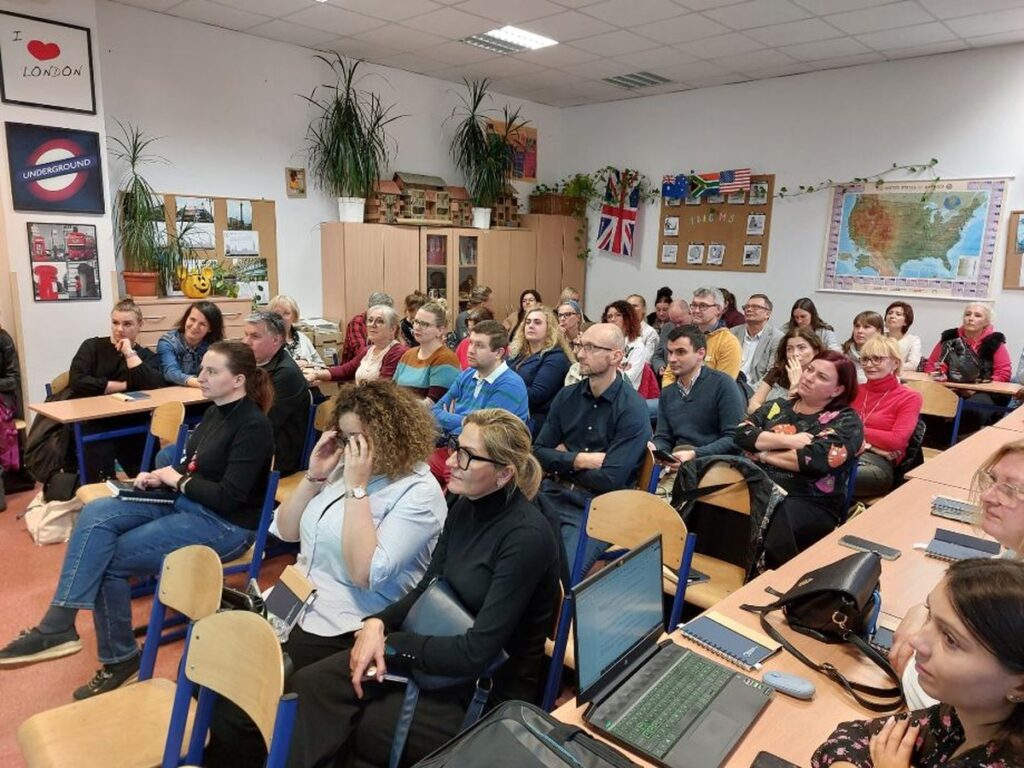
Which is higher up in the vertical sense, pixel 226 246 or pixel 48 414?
pixel 226 246

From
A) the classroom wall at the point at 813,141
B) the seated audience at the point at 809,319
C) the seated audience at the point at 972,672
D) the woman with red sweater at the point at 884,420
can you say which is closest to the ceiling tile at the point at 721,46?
the classroom wall at the point at 813,141

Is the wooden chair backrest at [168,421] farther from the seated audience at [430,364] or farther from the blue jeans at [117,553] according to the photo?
the seated audience at [430,364]

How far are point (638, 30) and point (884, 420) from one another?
3695 millimetres

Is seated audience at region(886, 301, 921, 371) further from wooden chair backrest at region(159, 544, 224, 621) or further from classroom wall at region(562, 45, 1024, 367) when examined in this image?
wooden chair backrest at region(159, 544, 224, 621)

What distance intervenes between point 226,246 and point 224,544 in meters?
3.88

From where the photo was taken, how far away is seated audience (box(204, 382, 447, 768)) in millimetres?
2018

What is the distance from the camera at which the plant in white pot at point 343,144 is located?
629cm

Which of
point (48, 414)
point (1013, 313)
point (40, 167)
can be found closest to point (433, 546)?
point (48, 414)

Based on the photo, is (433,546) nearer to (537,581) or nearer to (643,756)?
(537,581)

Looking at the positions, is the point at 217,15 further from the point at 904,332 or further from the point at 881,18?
the point at 904,332

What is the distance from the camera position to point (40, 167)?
15.1ft

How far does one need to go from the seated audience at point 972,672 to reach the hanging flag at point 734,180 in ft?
22.4

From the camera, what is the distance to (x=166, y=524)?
2.63 meters

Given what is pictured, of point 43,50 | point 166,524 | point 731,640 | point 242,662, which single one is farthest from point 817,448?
point 43,50
